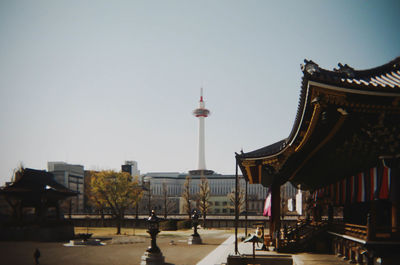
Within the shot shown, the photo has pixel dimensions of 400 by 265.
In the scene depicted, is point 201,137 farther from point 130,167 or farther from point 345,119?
point 345,119

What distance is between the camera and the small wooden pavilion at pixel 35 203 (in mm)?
44594

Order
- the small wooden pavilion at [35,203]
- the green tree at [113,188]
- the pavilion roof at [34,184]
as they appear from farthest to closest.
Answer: the green tree at [113,188] < the pavilion roof at [34,184] < the small wooden pavilion at [35,203]

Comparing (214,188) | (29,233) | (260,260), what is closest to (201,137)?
(214,188)

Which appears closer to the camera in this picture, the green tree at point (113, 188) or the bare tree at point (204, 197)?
the green tree at point (113, 188)

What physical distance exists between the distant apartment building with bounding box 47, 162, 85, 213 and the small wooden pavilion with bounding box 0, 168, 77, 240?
75.3 m

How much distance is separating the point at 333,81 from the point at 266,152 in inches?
541

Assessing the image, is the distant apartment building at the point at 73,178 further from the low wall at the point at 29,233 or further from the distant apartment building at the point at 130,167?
the low wall at the point at 29,233

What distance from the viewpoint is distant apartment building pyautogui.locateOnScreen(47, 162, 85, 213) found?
12519cm

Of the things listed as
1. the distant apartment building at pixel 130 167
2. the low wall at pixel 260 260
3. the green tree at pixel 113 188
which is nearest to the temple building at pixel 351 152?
the low wall at pixel 260 260

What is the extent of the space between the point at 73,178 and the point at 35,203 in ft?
281

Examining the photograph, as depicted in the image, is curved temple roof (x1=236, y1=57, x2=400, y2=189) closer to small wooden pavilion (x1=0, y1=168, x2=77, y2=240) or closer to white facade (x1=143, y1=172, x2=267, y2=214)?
small wooden pavilion (x1=0, y1=168, x2=77, y2=240)

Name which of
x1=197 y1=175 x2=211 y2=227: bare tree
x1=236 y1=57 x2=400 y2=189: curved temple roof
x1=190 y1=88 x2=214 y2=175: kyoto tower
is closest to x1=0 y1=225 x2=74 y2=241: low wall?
x1=197 y1=175 x2=211 y2=227: bare tree

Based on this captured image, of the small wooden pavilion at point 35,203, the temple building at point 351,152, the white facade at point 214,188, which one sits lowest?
the white facade at point 214,188

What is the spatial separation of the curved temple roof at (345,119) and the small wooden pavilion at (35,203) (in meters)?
33.7
